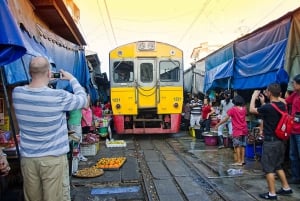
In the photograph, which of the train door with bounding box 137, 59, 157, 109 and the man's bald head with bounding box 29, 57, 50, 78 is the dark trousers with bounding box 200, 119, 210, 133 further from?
the man's bald head with bounding box 29, 57, 50, 78

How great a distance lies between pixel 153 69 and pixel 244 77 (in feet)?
15.9

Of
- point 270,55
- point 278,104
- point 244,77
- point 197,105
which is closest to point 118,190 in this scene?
point 278,104

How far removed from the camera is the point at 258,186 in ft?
22.3

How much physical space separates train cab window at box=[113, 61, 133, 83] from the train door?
0.34 meters

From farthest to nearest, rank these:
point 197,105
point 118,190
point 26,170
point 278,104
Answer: point 197,105 → point 118,190 → point 278,104 → point 26,170

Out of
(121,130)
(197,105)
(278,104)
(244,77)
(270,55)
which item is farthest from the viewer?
(197,105)

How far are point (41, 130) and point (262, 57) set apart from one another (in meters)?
6.81

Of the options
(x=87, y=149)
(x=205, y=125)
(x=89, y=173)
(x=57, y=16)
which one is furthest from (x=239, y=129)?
(x=57, y=16)

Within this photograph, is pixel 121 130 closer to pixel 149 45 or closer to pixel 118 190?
pixel 149 45

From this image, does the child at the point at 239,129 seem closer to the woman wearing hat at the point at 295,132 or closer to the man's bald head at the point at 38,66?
the woman wearing hat at the point at 295,132

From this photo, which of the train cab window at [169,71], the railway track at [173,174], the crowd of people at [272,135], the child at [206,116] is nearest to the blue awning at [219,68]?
the child at [206,116]

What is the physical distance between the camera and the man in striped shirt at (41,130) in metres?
3.15

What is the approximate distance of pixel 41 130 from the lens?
124 inches

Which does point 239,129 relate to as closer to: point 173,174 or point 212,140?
point 173,174
